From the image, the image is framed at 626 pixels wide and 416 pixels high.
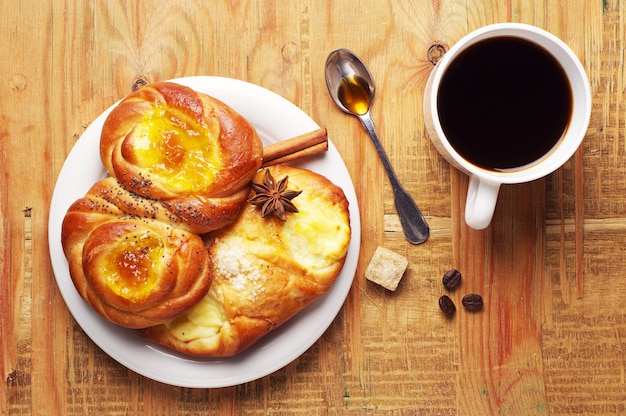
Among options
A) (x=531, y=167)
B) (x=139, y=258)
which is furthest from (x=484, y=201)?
(x=139, y=258)

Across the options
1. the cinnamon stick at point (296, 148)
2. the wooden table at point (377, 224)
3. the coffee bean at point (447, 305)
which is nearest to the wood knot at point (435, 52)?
the wooden table at point (377, 224)

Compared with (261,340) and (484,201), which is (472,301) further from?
(261,340)

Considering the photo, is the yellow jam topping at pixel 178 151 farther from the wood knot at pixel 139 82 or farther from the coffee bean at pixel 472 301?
the coffee bean at pixel 472 301

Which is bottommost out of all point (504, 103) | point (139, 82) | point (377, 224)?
point (377, 224)

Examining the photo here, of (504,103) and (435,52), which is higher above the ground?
(435,52)

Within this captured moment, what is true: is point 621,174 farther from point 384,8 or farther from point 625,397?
point 384,8

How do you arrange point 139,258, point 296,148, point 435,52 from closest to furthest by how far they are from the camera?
point 139,258
point 296,148
point 435,52

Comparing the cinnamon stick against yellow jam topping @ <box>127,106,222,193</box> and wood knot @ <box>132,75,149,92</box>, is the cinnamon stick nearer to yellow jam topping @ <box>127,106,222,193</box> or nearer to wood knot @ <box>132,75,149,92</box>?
yellow jam topping @ <box>127,106,222,193</box>
